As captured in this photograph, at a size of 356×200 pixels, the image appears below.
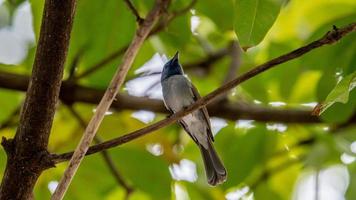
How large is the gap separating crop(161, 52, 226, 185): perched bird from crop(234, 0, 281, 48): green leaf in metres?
0.73

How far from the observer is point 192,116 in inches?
108

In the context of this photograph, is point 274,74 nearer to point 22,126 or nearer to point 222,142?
point 222,142

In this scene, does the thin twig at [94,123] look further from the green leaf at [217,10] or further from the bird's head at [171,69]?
the bird's head at [171,69]

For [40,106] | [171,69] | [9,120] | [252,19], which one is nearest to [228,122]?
[171,69]

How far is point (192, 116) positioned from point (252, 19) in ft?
3.88

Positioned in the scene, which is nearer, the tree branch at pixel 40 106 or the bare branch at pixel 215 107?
the tree branch at pixel 40 106

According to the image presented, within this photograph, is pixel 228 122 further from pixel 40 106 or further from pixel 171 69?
pixel 40 106

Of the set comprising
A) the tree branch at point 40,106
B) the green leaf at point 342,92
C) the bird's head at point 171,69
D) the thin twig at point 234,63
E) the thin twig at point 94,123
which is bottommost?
the green leaf at point 342,92

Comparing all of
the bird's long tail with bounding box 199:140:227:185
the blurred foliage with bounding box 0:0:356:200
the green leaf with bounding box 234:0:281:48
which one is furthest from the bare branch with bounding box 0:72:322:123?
the green leaf with bounding box 234:0:281:48

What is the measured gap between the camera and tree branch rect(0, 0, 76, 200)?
138cm

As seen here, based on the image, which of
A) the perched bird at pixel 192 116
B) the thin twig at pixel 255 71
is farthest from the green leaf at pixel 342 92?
the perched bird at pixel 192 116

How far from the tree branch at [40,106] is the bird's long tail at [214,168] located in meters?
0.92

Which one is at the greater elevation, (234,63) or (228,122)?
(234,63)

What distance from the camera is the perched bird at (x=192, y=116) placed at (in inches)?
90.8
